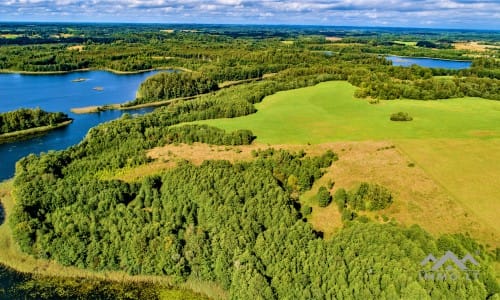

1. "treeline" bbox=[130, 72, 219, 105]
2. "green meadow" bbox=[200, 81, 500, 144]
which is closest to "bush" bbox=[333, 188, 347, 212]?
"green meadow" bbox=[200, 81, 500, 144]

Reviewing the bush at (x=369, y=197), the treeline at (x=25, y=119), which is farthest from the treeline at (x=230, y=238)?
the treeline at (x=25, y=119)

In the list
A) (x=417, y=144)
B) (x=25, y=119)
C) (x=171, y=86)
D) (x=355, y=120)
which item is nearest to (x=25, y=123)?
(x=25, y=119)

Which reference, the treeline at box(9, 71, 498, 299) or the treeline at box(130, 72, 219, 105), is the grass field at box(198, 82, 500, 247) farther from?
the treeline at box(130, 72, 219, 105)

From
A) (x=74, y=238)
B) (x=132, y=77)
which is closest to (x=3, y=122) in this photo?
(x=74, y=238)

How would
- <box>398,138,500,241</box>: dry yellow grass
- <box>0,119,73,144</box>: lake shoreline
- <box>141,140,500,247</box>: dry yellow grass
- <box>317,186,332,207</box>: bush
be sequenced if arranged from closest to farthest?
<box>141,140,500,247</box>: dry yellow grass < <box>398,138,500,241</box>: dry yellow grass < <box>317,186,332,207</box>: bush < <box>0,119,73,144</box>: lake shoreline

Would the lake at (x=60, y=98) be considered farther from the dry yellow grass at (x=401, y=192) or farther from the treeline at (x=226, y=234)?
the dry yellow grass at (x=401, y=192)

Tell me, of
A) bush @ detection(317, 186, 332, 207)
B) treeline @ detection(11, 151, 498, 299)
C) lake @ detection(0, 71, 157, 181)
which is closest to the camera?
treeline @ detection(11, 151, 498, 299)

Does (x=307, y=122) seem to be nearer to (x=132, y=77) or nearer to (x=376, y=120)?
(x=376, y=120)
